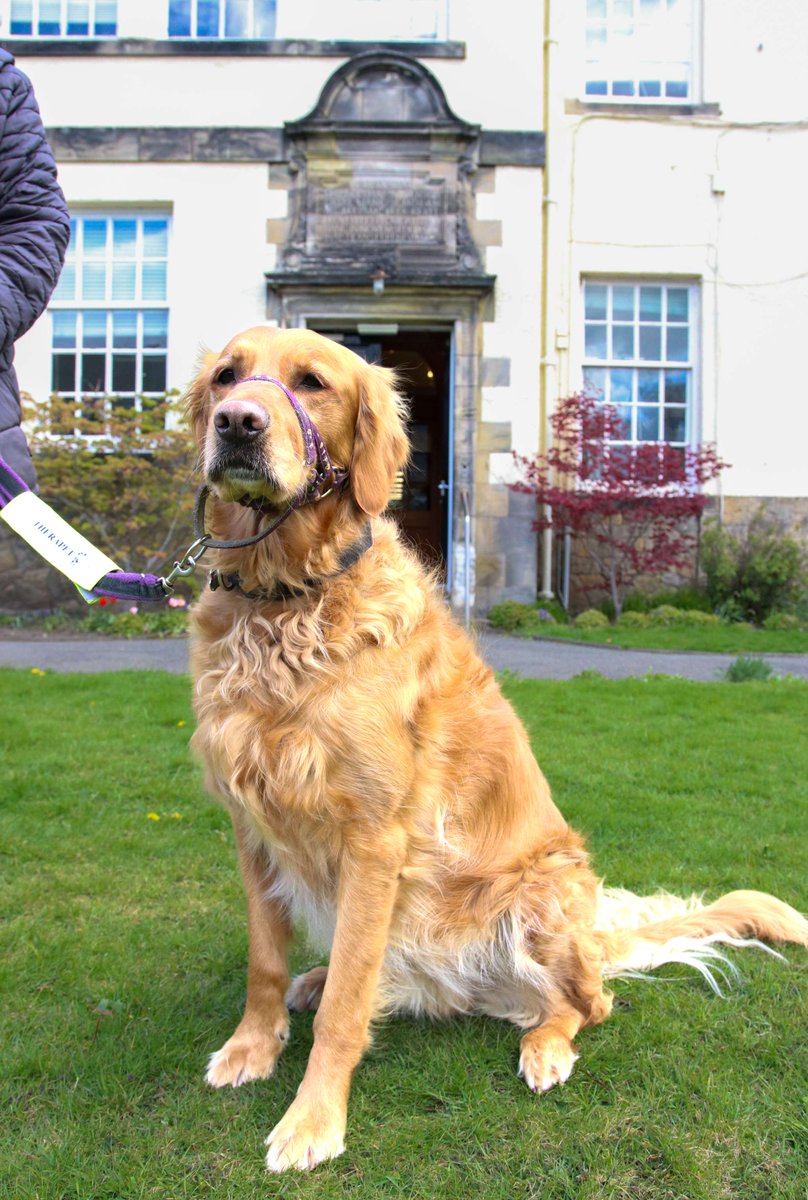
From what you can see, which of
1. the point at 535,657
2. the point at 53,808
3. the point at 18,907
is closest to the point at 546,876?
the point at 18,907

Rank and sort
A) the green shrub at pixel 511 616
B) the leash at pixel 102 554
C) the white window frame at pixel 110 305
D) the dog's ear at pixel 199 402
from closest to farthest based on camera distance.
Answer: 1. the leash at pixel 102 554
2. the dog's ear at pixel 199 402
3. the green shrub at pixel 511 616
4. the white window frame at pixel 110 305

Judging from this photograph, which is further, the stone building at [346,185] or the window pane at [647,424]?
the window pane at [647,424]

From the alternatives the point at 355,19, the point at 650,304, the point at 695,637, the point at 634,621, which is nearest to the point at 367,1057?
the point at 695,637

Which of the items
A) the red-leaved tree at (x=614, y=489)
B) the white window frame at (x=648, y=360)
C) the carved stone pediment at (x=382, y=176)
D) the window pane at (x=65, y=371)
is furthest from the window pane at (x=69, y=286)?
the white window frame at (x=648, y=360)

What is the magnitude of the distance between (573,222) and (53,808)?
30.3 feet

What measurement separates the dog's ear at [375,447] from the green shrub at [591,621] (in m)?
7.30

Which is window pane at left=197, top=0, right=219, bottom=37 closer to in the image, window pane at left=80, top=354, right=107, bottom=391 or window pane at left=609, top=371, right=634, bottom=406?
window pane at left=80, top=354, right=107, bottom=391

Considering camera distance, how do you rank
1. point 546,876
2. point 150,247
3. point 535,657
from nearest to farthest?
point 546,876, point 535,657, point 150,247

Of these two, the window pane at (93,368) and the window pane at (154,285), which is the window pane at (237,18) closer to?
the window pane at (154,285)

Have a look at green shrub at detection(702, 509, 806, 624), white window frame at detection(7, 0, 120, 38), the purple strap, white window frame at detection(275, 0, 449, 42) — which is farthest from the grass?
white window frame at detection(7, 0, 120, 38)

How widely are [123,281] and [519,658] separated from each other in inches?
265

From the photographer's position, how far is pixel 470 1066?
84.0 inches

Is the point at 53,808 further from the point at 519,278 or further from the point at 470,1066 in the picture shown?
the point at 519,278

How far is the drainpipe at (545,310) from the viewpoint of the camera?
33.3ft
